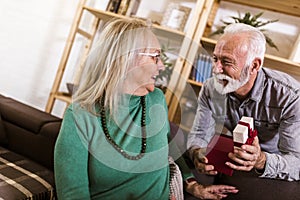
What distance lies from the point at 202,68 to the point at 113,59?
55 centimetres

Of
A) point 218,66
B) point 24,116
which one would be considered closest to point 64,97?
point 24,116

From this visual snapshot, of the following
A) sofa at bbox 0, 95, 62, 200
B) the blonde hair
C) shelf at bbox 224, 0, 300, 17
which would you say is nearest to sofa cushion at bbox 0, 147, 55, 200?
sofa at bbox 0, 95, 62, 200

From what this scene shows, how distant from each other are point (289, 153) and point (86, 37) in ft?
5.75

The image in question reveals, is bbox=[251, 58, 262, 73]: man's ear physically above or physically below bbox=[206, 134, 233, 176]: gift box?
above

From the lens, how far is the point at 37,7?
7.84 ft

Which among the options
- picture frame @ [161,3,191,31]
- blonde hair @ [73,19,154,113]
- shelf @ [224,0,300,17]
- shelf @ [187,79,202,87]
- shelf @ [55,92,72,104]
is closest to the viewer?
blonde hair @ [73,19,154,113]

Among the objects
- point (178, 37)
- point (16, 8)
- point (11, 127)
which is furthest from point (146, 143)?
point (16, 8)

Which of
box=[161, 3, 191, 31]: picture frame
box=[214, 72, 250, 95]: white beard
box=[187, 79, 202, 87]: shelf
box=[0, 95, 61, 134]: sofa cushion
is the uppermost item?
box=[161, 3, 191, 31]: picture frame

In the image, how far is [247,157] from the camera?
3.85 feet

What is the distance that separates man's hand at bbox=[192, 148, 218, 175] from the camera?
4.31ft

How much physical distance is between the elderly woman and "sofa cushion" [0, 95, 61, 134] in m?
0.52

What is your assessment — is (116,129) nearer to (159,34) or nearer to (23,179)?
(23,179)

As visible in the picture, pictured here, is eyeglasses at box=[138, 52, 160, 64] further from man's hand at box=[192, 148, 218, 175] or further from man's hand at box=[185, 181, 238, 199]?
man's hand at box=[185, 181, 238, 199]

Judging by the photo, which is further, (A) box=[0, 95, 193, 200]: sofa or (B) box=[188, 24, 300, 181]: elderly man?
(A) box=[0, 95, 193, 200]: sofa
